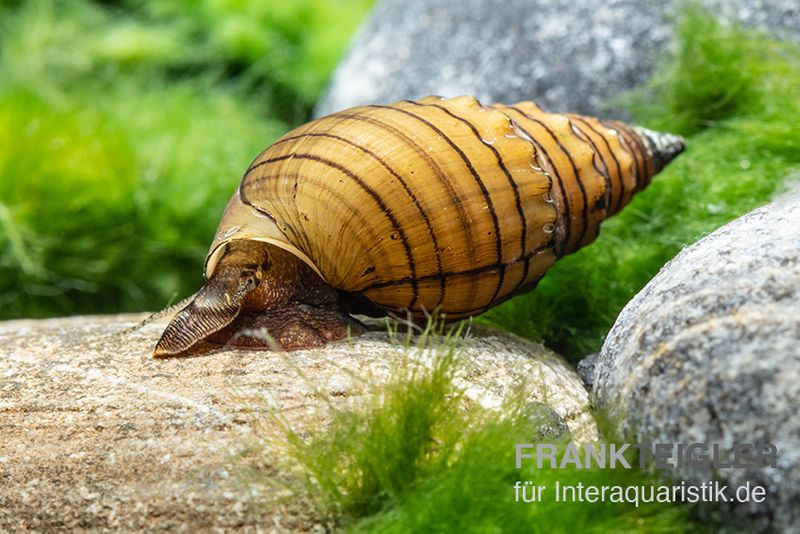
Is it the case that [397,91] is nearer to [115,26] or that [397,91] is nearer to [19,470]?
[19,470]

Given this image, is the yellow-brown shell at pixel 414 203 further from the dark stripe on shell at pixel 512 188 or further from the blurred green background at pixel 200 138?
the blurred green background at pixel 200 138

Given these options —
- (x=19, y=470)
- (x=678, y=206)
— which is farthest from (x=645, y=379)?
(x=678, y=206)

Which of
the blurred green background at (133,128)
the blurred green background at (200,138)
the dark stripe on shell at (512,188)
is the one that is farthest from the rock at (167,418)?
the blurred green background at (133,128)

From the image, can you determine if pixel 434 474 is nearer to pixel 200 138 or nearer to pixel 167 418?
pixel 167 418

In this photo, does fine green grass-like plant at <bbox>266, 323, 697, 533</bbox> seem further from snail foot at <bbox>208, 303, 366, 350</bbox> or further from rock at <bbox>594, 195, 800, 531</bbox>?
snail foot at <bbox>208, 303, 366, 350</bbox>

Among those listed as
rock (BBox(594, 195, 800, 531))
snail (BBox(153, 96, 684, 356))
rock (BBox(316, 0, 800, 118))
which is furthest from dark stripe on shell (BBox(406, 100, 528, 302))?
rock (BBox(316, 0, 800, 118))

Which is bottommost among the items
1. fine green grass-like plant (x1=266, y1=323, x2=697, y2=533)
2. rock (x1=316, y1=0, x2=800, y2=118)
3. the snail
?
fine green grass-like plant (x1=266, y1=323, x2=697, y2=533)

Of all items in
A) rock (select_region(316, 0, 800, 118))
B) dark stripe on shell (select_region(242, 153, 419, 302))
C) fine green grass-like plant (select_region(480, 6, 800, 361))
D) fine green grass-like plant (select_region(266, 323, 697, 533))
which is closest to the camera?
fine green grass-like plant (select_region(266, 323, 697, 533))
